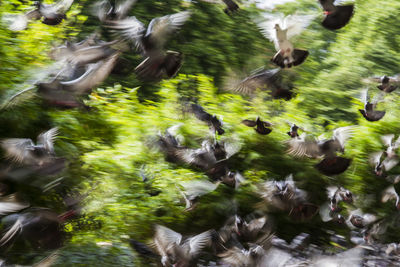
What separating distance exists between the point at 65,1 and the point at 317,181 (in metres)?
2.19

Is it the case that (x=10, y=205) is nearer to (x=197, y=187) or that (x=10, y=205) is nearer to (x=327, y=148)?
(x=197, y=187)

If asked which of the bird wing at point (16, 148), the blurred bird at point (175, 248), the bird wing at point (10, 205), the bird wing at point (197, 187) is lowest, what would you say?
the bird wing at point (197, 187)

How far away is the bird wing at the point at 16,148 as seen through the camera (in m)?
2.24

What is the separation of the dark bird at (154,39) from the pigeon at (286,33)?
488 millimetres

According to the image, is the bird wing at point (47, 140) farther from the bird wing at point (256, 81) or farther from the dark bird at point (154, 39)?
the bird wing at point (256, 81)

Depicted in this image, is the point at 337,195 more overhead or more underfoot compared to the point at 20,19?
more underfoot

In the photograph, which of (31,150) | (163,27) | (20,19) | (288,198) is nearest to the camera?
(163,27)

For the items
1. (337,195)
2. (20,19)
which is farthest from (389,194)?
(20,19)

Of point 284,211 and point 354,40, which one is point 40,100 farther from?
point 354,40

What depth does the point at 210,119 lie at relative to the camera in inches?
104

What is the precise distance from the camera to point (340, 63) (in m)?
4.86

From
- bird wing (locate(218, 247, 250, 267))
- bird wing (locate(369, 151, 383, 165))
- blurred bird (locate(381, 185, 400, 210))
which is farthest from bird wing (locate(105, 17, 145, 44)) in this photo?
blurred bird (locate(381, 185, 400, 210))

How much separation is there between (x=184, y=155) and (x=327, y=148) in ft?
2.84

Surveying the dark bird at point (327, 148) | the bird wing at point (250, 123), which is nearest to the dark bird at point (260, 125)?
the bird wing at point (250, 123)
